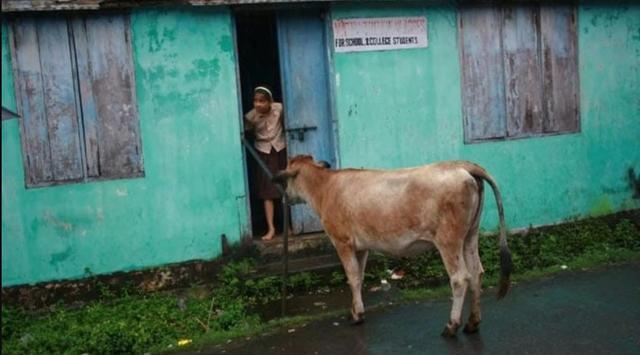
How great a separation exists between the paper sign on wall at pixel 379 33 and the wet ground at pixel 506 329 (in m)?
3.05

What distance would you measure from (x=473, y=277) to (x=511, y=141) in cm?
350

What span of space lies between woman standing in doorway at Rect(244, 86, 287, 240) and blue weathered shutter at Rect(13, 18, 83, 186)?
2071mm

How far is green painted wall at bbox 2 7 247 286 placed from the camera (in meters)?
6.23

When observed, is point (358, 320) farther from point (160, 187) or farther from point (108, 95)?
point (108, 95)

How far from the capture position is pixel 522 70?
817 centimetres

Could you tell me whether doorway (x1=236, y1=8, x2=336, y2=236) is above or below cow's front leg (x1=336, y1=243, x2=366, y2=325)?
above

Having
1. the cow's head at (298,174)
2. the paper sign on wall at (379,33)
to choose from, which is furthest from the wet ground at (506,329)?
the paper sign on wall at (379,33)

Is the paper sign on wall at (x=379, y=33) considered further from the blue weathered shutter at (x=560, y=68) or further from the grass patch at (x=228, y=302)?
the grass patch at (x=228, y=302)

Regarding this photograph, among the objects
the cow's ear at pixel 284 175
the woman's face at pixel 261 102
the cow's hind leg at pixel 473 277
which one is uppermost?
the woman's face at pixel 261 102

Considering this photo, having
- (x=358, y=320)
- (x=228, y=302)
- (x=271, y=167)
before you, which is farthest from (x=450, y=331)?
(x=271, y=167)

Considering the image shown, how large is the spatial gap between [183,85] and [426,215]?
3.14 m

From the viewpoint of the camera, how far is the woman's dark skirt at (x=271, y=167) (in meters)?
7.66

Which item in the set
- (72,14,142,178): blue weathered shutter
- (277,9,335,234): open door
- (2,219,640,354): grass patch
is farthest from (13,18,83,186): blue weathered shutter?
(277,9,335,234): open door

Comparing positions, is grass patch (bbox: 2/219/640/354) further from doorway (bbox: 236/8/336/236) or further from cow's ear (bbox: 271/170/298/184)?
cow's ear (bbox: 271/170/298/184)
